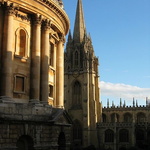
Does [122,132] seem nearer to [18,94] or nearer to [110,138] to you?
[110,138]

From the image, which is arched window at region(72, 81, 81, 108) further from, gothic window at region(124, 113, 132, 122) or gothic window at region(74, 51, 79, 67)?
gothic window at region(124, 113, 132, 122)

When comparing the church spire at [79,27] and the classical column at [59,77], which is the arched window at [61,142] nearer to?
the classical column at [59,77]

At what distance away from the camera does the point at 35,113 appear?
26.1 meters

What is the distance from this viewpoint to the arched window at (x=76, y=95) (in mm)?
110656

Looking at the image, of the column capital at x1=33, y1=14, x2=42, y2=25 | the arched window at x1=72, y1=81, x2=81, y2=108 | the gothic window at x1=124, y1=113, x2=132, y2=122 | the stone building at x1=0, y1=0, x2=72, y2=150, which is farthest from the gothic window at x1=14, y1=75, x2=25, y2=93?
the gothic window at x1=124, y1=113, x2=132, y2=122

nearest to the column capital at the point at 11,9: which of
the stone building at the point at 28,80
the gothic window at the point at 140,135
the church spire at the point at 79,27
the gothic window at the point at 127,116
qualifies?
the stone building at the point at 28,80

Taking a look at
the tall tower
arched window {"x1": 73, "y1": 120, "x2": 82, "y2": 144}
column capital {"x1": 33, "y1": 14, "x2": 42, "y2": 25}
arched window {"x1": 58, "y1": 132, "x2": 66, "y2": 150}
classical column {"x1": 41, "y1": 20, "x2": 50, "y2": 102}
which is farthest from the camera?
arched window {"x1": 73, "y1": 120, "x2": 82, "y2": 144}

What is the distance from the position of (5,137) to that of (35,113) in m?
3.94

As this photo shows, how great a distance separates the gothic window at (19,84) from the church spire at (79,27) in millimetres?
94447

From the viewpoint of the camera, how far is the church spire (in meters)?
122

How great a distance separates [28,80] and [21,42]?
3.54m

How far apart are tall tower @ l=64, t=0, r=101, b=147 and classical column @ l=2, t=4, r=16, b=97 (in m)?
81.8

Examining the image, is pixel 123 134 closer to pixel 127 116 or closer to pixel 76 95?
pixel 127 116

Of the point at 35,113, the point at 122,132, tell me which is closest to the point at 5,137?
the point at 35,113
